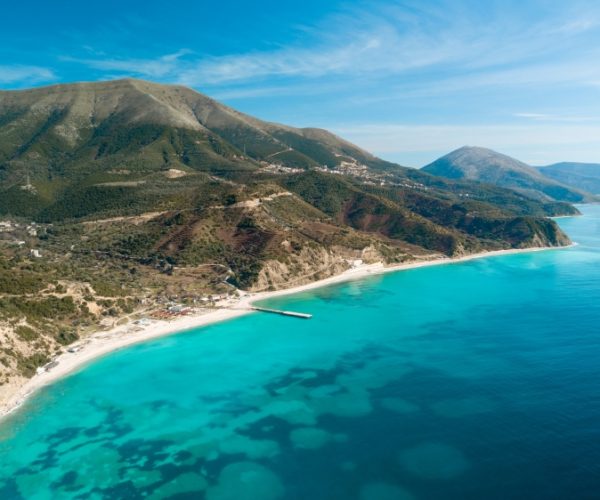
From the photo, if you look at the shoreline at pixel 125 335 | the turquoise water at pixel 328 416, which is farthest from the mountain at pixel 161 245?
the turquoise water at pixel 328 416

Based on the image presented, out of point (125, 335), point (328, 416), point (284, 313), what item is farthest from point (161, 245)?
point (328, 416)

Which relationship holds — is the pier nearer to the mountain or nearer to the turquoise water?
the turquoise water

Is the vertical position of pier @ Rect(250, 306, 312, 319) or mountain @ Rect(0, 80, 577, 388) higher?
mountain @ Rect(0, 80, 577, 388)

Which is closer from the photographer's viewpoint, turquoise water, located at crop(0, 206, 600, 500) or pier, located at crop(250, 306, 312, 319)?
turquoise water, located at crop(0, 206, 600, 500)

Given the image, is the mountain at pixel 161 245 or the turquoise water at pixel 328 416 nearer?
the turquoise water at pixel 328 416

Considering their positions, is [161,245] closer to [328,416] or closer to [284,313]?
[284,313]

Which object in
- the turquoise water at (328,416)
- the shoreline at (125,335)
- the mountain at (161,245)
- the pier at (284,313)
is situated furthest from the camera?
the pier at (284,313)

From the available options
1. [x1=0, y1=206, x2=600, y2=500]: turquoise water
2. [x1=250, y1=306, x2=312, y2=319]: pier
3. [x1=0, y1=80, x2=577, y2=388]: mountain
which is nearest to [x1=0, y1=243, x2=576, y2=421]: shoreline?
[x1=250, y1=306, x2=312, y2=319]: pier

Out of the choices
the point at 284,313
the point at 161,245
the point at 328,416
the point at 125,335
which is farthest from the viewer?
the point at 161,245

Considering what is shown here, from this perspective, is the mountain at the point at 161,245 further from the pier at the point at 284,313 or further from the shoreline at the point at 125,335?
the pier at the point at 284,313
